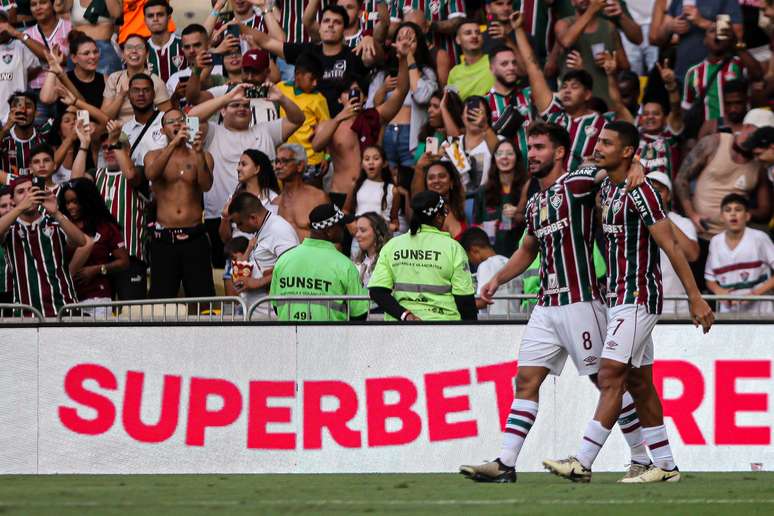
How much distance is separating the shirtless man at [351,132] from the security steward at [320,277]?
3.74m

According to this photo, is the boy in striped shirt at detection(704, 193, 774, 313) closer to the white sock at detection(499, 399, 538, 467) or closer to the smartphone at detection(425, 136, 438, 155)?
the smartphone at detection(425, 136, 438, 155)

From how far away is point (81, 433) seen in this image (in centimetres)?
1031

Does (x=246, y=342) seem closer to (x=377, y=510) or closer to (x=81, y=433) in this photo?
(x=81, y=433)

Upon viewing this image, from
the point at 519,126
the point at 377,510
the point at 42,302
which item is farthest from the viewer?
the point at 519,126

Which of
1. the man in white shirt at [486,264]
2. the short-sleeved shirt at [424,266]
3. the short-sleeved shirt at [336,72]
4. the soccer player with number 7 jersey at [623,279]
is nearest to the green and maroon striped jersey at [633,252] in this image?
the soccer player with number 7 jersey at [623,279]

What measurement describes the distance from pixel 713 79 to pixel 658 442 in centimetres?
637

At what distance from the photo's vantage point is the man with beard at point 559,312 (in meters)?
8.16

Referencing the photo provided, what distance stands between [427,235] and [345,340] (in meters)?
1.04

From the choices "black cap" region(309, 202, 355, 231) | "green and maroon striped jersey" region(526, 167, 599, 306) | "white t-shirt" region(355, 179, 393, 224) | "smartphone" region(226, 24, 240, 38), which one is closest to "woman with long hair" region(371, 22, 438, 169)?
"white t-shirt" region(355, 179, 393, 224)

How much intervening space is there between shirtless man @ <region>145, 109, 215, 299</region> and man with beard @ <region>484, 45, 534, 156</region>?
2.98 meters

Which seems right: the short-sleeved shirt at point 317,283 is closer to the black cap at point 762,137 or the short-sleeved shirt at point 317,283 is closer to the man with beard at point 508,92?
the man with beard at point 508,92

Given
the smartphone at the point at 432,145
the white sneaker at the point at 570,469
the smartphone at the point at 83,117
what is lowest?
the white sneaker at the point at 570,469

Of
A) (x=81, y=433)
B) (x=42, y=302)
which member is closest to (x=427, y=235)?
(x=81, y=433)

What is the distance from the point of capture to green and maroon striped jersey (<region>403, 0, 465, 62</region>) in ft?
50.4
